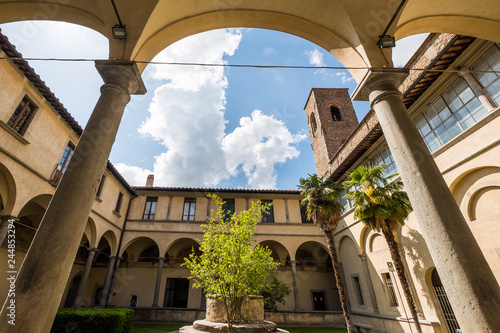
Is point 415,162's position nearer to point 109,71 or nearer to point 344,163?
point 109,71

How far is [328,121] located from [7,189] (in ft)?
68.6

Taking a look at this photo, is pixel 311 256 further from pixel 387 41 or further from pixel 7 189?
pixel 7 189

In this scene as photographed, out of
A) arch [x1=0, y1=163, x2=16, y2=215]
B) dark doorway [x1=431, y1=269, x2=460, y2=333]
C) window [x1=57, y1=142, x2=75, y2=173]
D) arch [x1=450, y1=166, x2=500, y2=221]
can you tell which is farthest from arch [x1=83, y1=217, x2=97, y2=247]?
arch [x1=450, y1=166, x2=500, y2=221]

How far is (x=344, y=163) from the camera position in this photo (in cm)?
1502

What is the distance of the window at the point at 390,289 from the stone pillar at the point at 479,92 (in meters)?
8.73

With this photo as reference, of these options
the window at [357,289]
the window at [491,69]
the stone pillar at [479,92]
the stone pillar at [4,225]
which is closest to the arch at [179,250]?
the window at [357,289]

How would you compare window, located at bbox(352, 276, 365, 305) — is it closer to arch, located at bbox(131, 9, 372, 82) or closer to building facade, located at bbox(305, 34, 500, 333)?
building facade, located at bbox(305, 34, 500, 333)

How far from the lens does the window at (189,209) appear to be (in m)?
19.1

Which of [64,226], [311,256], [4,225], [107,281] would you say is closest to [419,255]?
[311,256]

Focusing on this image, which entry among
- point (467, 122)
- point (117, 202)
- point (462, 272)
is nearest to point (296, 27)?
point (462, 272)

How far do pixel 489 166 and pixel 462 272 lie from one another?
24.7 ft

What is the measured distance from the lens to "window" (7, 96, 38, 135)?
9.33 metres

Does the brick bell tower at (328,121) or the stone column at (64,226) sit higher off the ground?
the brick bell tower at (328,121)

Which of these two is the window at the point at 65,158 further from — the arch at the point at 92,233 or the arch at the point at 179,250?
the arch at the point at 179,250
